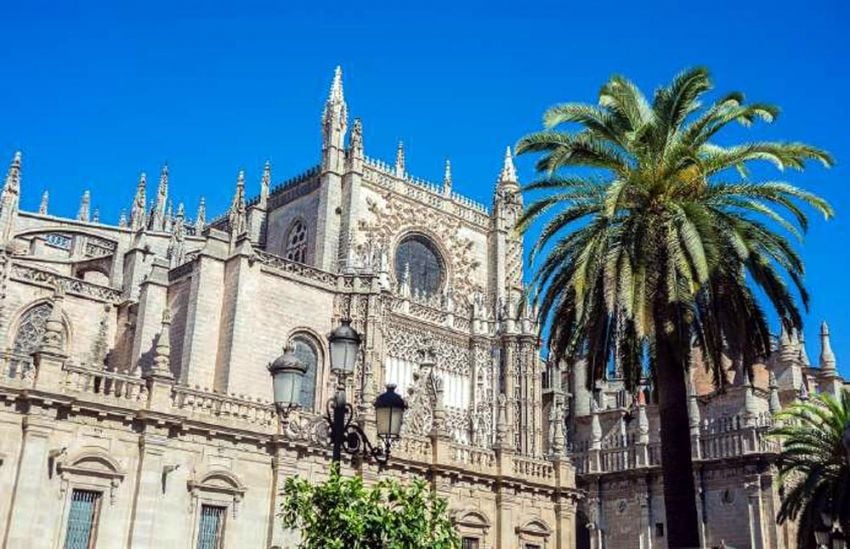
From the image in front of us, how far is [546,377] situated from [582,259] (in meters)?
30.6

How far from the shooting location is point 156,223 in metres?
55.3

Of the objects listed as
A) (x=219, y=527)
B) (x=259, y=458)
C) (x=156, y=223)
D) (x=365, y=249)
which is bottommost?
(x=219, y=527)

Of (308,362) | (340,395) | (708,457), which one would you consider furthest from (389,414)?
(708,457)

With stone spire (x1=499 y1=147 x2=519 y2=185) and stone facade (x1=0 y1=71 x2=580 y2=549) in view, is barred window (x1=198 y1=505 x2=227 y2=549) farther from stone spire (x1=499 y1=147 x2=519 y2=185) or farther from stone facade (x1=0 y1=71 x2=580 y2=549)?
stone spire (x1=499 y1=147 x2=519 y2=185)

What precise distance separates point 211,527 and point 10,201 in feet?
74.7

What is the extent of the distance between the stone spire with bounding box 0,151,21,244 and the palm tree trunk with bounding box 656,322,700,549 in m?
29.6

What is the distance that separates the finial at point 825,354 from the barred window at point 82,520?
32.6 meters

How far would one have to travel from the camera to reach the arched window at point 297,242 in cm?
4388

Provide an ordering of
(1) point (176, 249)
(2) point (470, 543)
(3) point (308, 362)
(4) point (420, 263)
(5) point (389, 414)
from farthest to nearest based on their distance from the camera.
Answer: (4) point (420, 263) → (1) point (176, 249) → (3) point (308, 362) → (2) point (470, 543) → (5) point (389, 414)

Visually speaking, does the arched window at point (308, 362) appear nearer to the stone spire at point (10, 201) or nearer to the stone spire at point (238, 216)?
the stone spire at point (238, 216)

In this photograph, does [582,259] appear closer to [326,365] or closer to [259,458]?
[259,458]

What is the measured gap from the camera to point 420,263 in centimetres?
4634

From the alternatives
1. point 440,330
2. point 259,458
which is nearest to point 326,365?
point 440,330

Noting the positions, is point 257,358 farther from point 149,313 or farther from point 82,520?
point 82,520
